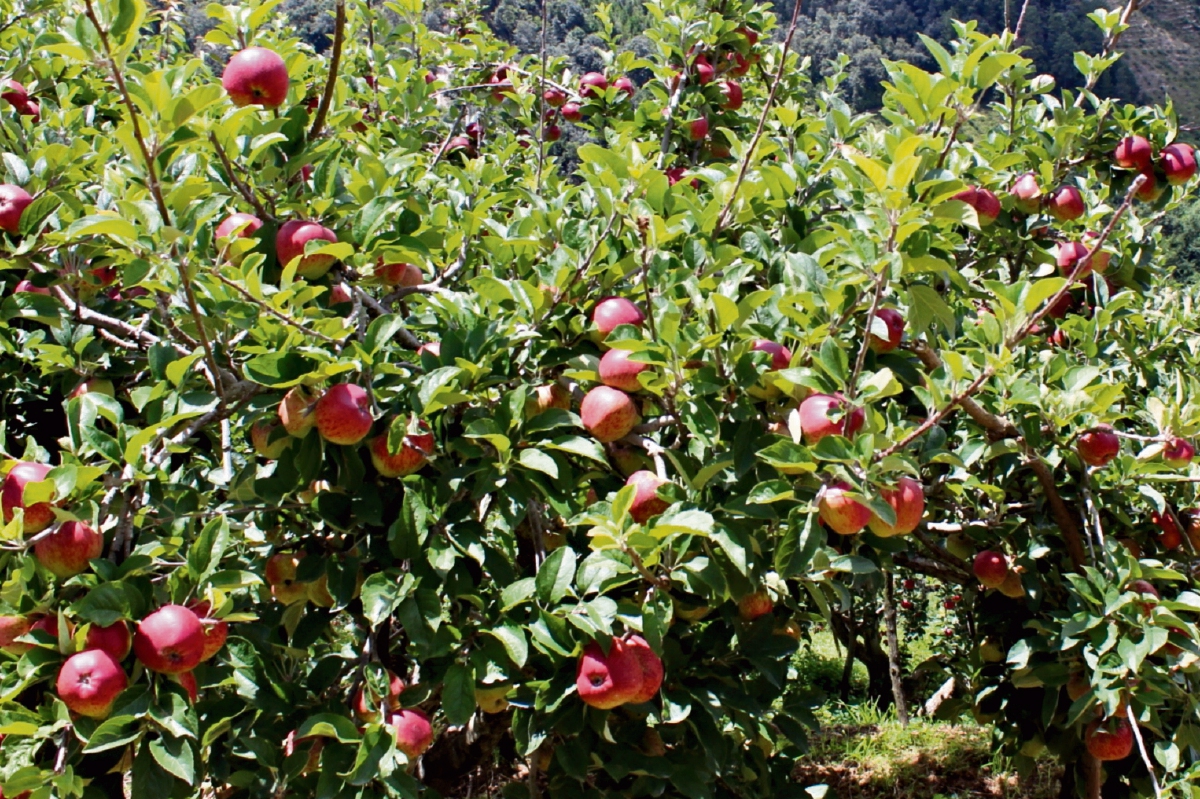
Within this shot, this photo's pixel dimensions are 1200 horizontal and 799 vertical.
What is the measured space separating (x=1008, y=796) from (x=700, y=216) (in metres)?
3.10

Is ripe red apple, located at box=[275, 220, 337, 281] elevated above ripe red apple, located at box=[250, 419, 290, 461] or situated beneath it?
elevated above

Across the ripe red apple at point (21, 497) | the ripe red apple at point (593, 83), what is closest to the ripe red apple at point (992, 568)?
the ripe red apple at point (21, 497)

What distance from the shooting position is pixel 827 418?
1453mm

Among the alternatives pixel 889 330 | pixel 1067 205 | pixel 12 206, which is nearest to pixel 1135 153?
pixel 1067 205

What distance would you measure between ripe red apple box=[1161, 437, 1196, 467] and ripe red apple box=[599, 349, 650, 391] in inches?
54.1

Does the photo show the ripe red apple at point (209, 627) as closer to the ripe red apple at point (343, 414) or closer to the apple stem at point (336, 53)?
the ripe red apple at point (343, 414)

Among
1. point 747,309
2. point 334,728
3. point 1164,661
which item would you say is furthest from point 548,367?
point 1164,661

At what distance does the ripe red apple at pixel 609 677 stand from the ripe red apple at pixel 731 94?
2.80 metres

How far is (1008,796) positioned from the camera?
151 inches

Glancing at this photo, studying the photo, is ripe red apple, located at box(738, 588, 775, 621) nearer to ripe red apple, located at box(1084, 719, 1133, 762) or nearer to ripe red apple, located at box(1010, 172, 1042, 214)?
ripe red apple, located at box(1084, 719, 1133, 762)

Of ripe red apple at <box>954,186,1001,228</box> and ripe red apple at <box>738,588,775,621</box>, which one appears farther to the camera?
ripe red apple at <box>954,186,1001,228</box>

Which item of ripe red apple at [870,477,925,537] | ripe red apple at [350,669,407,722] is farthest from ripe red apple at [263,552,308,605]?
ripe red apple at [870,477,925,537]

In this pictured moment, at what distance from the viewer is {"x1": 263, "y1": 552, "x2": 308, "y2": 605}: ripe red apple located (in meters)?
1.88

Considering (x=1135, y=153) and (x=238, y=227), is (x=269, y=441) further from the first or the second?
(x=1135, y=153)
